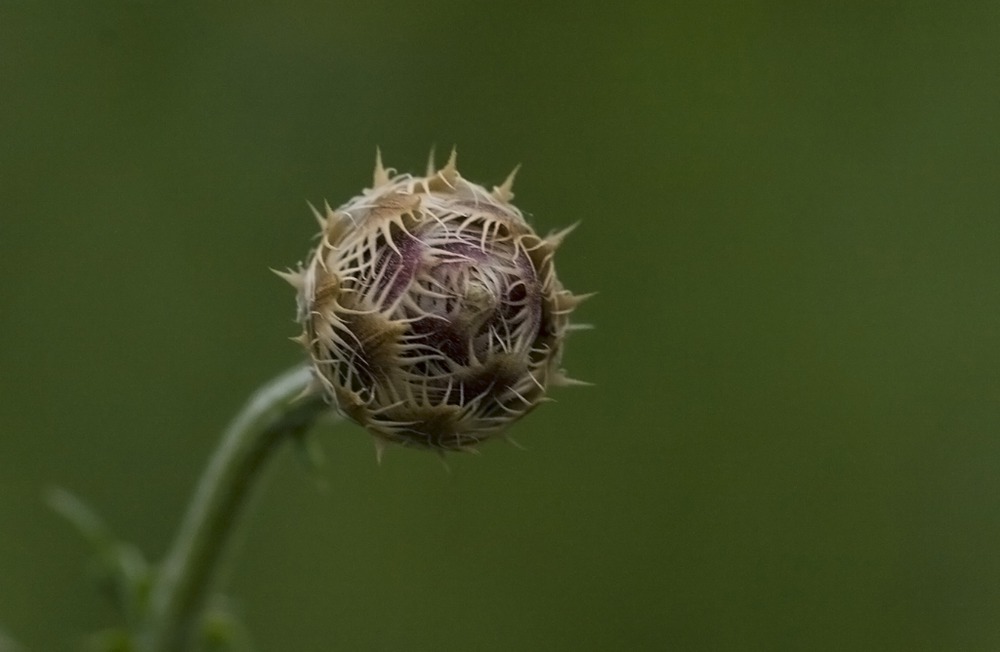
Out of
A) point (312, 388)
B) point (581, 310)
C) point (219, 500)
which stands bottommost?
point (219, 500)

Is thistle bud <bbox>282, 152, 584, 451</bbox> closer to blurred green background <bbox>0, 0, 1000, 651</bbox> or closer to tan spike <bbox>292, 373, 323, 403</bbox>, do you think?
tan spike <bbox>292, 373, 323, 403</bbox>

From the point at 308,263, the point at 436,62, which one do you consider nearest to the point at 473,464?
the point at 436,62

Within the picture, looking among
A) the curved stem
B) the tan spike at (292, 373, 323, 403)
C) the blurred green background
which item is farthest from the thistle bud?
the blurred green background

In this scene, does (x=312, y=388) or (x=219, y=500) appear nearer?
(x=312, y=388)

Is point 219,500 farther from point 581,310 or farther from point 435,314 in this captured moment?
point 581,310

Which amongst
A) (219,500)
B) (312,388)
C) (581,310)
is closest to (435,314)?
(312,388)

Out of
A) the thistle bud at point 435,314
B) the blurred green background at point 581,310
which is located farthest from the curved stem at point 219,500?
the blurred green background at point 581,310

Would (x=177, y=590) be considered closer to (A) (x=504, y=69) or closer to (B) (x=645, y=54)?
(A) (x=504, y=69)

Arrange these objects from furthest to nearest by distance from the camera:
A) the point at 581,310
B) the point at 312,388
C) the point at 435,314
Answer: the point at 581,310
the point at 312,388
the point at 435,314
